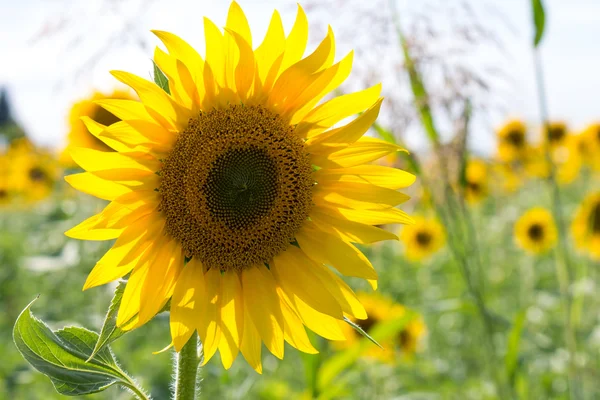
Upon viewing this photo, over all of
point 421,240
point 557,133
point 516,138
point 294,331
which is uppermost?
point 294,331

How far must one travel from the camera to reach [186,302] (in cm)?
127

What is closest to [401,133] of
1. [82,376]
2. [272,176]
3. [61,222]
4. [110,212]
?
[272,176]

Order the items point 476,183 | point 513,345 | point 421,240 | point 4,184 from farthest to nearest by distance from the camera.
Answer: point 4,184, point 476,183, point 421,240, point 513,345

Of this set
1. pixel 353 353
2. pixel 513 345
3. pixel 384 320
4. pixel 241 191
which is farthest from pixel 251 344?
pixel 384 320

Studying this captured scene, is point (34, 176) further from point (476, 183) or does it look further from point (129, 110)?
point (129, 110)

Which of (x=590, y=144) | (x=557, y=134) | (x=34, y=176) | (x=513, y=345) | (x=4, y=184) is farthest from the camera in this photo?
(x=4, y=184)

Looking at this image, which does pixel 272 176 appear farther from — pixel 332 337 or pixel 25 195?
pixel 25 195

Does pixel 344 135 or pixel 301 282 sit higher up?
pixel 344 135

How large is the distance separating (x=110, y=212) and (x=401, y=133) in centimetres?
112

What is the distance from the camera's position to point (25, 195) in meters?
6.96

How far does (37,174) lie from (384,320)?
4.63 m

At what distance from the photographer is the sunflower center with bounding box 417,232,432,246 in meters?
5.37

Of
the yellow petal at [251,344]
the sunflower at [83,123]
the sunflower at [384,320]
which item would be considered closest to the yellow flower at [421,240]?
the sunflower at [384,320]

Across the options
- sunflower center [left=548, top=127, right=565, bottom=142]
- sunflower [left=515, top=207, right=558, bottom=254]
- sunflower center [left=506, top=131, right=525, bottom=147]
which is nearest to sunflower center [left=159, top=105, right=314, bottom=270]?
sunflower [left=515, top=207, right=558, bottom=254]
